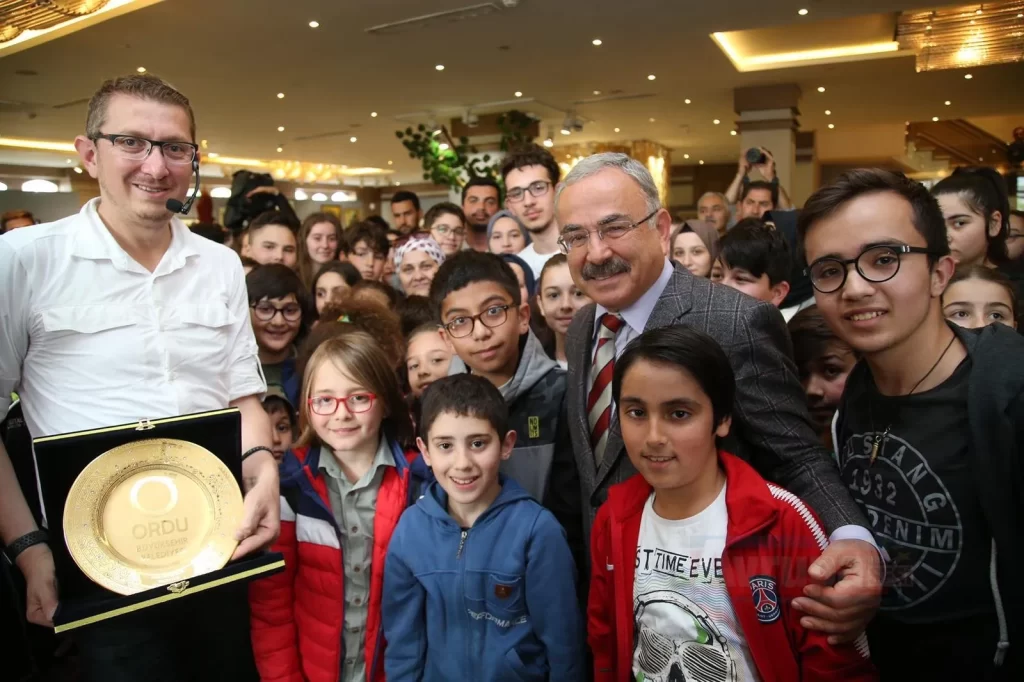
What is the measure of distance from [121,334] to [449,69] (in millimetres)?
7225

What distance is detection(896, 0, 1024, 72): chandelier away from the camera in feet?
20.2

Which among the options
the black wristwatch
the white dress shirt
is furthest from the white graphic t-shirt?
the black wristwatch

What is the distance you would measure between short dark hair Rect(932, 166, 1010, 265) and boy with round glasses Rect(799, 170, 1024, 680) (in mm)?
1767

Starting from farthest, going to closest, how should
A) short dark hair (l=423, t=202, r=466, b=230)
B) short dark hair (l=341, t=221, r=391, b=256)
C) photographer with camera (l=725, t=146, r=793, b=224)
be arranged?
1. photographer with camera (l=725, t=146, r=793, b=224)
2. short dark hair (l=423, t=202, r=466, b=230)
3. short dark hair (l=341, t=221, r=391, b=256)

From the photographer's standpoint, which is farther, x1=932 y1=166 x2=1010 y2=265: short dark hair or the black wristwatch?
x1=932 y1=166 x2=1010 y2=265: short dark hair

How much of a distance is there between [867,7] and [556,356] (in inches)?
216

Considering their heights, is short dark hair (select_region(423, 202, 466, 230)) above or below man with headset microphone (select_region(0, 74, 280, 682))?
above

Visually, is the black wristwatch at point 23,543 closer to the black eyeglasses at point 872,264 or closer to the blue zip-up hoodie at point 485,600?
the blue zip-up hoodie at point 485,600

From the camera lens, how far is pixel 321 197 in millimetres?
16438

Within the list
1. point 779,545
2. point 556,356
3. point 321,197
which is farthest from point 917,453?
point 321,197

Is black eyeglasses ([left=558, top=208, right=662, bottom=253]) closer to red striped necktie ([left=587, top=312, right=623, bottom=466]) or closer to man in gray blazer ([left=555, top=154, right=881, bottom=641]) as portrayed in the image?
man in gray blazer ([left=555, top=154, right=881, bottom=641])

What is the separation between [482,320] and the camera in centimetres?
204

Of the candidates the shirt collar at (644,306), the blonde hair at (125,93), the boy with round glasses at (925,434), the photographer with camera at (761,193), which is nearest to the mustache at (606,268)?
the shirt collar at (644,306)

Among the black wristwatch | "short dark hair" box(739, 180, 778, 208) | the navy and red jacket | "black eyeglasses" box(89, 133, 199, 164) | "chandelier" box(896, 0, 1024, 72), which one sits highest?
"chandelier" box(896, 0, 1024, 72)
